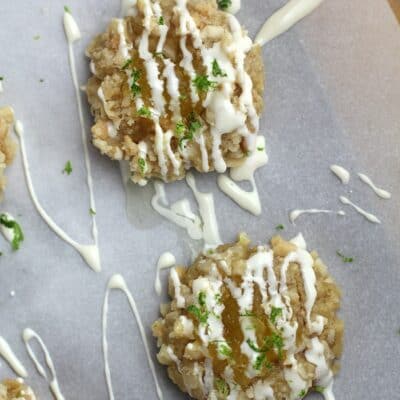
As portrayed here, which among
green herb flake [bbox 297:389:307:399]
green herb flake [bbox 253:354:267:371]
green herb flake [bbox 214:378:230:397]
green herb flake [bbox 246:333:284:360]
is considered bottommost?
green herb flake [bbox 297:389:307:399]

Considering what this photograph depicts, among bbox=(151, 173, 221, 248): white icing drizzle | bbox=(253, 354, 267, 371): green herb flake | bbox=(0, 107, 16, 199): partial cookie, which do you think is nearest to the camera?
bbox=(253, 354, 267, 371): green herb flake

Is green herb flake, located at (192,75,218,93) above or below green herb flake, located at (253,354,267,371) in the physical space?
above

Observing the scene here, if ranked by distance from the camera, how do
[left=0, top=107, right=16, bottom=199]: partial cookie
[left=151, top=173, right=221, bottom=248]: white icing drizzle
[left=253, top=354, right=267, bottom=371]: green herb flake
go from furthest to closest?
[left=151, top=173, right=221, bottom=248]: white icing drizzle → [left=0, top=107, right=16, bottom=199]: partial cookie → [left=253, top=354, right=267, bottom=371]: green herb flake

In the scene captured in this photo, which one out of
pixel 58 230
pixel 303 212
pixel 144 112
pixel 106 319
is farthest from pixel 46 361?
pixel 303 212

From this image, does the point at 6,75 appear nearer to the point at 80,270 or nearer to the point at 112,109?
the point at 112,109

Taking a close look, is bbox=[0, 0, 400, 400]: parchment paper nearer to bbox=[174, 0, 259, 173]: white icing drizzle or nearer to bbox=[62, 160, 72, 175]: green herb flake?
bbox=[62, 160, 72, 175]: green herb flake

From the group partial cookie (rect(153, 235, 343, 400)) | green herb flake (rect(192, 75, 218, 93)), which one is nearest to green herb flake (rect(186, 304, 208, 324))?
partial cookie (rect(153, 235, 343, 400))

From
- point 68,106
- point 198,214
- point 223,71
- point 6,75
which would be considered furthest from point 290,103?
point 6,75

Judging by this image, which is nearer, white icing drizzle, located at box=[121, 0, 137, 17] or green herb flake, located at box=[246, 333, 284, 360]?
green herb flake, located at box=[246, 333, 284, 360]
